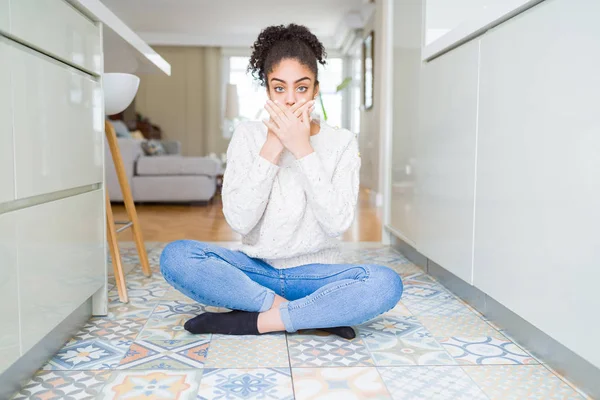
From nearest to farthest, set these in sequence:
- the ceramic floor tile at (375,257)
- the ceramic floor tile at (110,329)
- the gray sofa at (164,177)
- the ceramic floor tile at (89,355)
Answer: the ceramic floor tile at (89,355) < the ceramic floor tile at (110,329) < the ceramic floor tile at (375,257) < the gray sofa at (164,177)

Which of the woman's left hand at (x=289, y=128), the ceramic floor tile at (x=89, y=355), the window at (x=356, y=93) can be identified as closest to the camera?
the ceramic floor tile at (x=89, y=355)

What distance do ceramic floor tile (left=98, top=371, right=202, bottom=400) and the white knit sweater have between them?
44 cm

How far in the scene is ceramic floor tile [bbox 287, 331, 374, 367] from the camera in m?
1.36

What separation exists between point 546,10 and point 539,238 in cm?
53

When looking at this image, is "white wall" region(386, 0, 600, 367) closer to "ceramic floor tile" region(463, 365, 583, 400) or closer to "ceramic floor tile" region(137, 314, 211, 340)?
"ceramic floor tile" region(463, 365, 583, 400)

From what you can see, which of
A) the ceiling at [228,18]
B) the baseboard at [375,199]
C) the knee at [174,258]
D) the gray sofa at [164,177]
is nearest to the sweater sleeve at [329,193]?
the knee at [174,258]

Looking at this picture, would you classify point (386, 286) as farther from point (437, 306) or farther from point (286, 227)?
point (437, 306)

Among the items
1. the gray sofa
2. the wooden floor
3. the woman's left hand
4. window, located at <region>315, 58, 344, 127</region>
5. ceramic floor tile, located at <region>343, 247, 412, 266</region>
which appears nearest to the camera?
the woman's left hand

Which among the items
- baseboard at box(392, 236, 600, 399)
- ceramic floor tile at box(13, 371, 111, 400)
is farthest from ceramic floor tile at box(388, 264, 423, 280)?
ceramic floor tile at box(13, 371, 111, 400)

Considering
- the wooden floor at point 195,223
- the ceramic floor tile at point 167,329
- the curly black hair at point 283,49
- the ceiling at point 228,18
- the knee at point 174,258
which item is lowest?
the wooden floor at point 195,223

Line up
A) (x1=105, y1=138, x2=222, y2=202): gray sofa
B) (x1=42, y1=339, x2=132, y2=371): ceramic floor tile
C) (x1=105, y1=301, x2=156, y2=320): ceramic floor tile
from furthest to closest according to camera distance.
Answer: (x1=105, y1=138, x2=222, y2=202): gray sofa
(x1=105, y1=301, x2=156, y2=320): ceramic floor tile
(x1=42, y1=339, x2=132, y2=371): ceramic floor tile

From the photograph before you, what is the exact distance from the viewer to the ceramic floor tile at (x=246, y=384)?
3.84ft

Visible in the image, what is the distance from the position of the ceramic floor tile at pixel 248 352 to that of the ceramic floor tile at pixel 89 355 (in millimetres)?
229

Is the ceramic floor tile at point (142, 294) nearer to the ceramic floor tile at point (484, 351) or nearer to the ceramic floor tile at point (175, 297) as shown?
the ceramic floor tile at point (175, 297)
